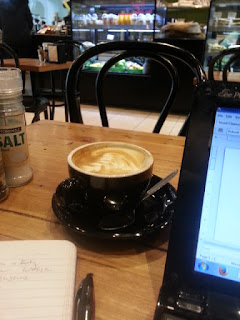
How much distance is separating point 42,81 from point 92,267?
426 cm

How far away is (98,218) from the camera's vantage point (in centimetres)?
46

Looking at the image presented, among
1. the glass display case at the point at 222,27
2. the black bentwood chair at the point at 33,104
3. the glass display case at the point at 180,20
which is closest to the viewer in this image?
the black bentwood chair at the point at 33,104

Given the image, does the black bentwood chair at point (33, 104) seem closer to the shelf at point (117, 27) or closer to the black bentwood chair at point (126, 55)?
the black bentwood chair at point (126, 55)

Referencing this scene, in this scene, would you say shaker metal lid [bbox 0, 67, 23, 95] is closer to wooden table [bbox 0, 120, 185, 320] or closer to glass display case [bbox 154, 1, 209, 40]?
wooden table [bbox 0, 120, 185, 320]

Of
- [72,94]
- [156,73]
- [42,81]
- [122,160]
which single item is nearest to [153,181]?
[122,160]

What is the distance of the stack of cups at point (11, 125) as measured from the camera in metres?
0.53

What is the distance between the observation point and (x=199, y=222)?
12.2 inches

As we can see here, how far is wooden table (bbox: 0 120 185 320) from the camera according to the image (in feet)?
1.11

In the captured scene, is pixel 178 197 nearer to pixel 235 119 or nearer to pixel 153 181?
pixel 235 119

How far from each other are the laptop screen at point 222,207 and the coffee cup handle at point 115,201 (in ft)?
0.55

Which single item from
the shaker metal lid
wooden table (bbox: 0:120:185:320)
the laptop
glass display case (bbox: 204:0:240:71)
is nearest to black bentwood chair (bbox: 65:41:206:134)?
wooden table (bbox: 0:120:185:320)

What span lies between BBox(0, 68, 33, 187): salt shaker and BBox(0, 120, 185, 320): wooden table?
0.06 meters

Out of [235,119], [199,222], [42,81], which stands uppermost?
[235,119]

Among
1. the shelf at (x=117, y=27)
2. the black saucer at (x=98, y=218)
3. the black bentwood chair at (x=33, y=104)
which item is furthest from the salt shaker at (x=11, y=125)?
the shelf at (x=117, y=27)
